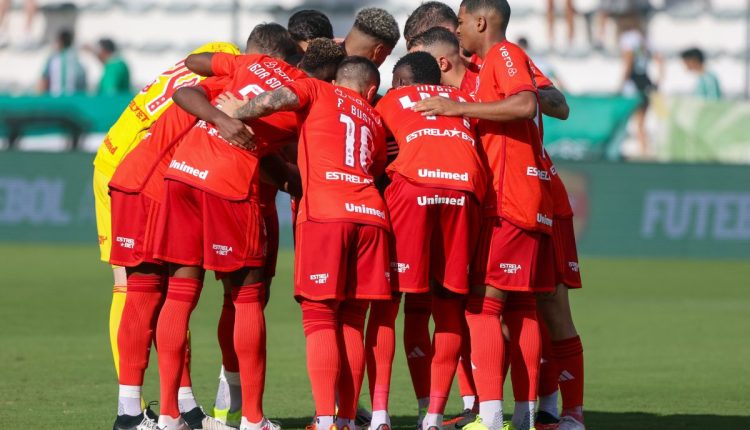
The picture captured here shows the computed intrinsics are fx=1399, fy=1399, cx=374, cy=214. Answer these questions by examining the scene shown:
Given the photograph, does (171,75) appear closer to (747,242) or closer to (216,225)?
(216,225)

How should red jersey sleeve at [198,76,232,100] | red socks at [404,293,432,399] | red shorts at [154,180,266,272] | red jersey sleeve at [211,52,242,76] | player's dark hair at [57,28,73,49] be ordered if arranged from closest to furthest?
1. red shorts at [154,180,266,272]
2. red jersey sleeve at [211,52,242,76]
3. red jersey sleeve at [198,76,232,100]
4. red socks at [404,293,432,399]
5. player's dark hair at [57,28,73,49]

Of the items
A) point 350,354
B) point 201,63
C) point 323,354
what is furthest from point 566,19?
point 323,354

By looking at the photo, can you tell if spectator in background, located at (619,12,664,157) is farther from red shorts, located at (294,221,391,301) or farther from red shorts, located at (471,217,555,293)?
red shorts, located at (294,221,391,301)

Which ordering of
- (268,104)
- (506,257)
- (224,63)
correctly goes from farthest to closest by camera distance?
1. (224,63)
2. (506,257)
3. (268,104)

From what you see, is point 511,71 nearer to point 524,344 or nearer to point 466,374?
point 524,344

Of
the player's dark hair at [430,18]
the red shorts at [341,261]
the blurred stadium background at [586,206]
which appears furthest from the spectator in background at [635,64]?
the red shorts at [341,261]

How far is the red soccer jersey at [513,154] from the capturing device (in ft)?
25.0

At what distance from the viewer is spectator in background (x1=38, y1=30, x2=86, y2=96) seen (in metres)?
21.8

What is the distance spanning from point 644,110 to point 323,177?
42.8 ft

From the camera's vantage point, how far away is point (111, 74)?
69.6ft

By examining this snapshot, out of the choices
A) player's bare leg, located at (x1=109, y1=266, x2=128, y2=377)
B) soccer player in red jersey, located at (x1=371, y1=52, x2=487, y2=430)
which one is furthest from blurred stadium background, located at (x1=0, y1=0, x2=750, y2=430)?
soccer player in red jersey, located at (x1=371, y1=52, x2=487, y2=430)

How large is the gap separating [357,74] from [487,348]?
65.7 inches

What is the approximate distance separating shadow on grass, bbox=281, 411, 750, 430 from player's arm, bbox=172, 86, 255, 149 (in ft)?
5.80

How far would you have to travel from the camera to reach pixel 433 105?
761 cm
